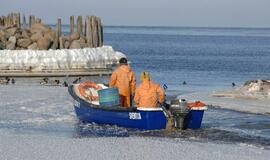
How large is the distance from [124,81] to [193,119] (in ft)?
6.99

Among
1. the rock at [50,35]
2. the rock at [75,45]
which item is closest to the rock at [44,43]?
the rock at [50,35]

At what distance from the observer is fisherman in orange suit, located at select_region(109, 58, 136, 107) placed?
16.9 meters

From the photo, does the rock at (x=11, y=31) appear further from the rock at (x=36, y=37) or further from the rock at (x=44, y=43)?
the rock at (x=44, y=43)

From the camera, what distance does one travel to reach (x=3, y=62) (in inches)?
1379

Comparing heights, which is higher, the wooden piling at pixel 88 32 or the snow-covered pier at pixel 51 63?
the wooden piling at pixel 88 32

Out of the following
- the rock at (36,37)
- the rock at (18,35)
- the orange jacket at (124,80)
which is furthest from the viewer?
the rock at (18,35)

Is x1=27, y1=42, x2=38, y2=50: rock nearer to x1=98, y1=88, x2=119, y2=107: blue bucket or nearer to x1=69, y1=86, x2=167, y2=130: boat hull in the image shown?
x1=69, y1=86, x2=167, y2=130: boat hull

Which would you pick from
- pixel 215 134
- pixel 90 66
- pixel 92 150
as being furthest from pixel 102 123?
pixel 90 66

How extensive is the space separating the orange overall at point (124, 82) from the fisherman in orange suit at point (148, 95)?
1016 millimetres

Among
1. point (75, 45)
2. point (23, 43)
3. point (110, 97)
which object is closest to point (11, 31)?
point (23, 43)

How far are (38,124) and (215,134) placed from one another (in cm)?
400

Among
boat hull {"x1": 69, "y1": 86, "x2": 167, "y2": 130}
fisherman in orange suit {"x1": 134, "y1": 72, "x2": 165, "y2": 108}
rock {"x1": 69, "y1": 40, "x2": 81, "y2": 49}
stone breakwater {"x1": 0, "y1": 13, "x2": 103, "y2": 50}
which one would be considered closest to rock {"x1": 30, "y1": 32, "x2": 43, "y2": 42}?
stone breakwater {"x1": 0, "y1": 13, "x2": 103, "y2": 50}

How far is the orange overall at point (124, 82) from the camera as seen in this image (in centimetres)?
1691

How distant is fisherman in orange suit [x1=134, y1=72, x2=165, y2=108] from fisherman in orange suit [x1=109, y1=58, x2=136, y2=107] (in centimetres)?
102
